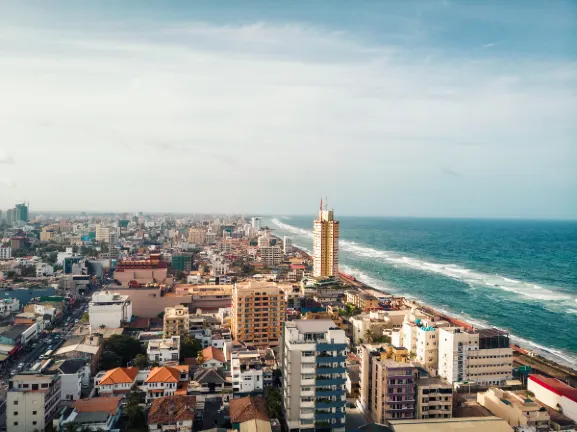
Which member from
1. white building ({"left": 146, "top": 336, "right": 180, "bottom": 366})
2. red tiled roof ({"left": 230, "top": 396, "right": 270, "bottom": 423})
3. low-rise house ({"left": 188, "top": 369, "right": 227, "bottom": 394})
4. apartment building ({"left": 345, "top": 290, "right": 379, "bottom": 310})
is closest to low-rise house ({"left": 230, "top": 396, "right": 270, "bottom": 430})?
red tiled roof ({"left": 230, "top": 396, "right": 270, "bottom": 423})

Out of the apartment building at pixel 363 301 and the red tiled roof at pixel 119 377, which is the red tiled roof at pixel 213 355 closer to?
the red tiled roof at pixel 119 377

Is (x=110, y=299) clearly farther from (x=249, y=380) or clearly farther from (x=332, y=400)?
(x=332, y=400)

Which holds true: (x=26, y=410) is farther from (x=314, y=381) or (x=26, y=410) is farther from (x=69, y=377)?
(x=314, y=381)

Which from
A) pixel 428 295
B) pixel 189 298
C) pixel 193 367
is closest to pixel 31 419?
pixel 193 367

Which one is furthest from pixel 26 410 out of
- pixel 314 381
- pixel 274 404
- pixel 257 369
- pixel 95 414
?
pixel 314 381

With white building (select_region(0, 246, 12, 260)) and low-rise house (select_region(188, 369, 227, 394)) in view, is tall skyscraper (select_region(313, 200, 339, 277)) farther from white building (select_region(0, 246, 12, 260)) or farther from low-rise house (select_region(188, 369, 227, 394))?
white building (select_region(0, 246, 12, 260))
